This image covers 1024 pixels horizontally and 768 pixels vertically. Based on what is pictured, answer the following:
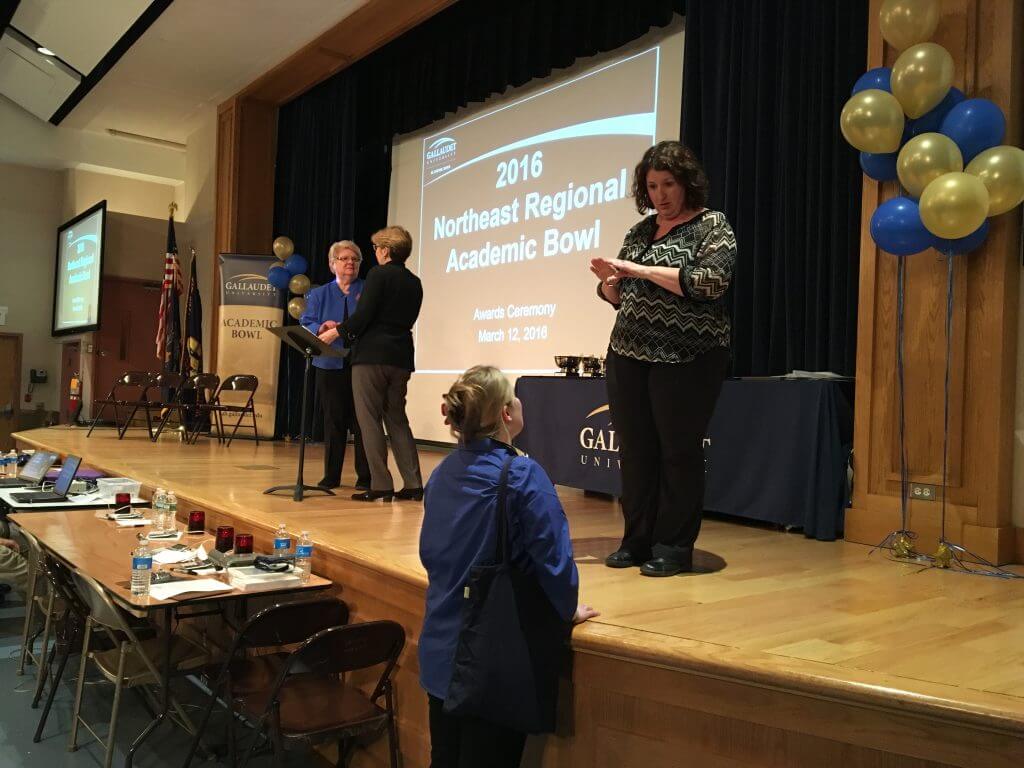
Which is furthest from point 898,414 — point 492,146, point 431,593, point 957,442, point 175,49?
point 175,49

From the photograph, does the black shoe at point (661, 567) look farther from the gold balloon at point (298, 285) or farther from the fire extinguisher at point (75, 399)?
the fire extinguisher at point (75, 399)

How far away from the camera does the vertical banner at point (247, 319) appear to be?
848cm

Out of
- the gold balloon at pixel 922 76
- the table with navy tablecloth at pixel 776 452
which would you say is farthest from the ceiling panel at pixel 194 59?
the gold balloon at pixel 922 76

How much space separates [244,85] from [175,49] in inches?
35.7

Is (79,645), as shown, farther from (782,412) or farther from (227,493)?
(782,412)

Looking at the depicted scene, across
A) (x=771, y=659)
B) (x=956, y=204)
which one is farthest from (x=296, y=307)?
(x=771, y=659)

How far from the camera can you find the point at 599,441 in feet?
14.2

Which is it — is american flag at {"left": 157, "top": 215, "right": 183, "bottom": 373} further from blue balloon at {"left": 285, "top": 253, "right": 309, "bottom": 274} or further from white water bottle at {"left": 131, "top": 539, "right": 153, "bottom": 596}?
white water bottle at {"left": 131, "top": 539, "right": 153, "bottom": 596}

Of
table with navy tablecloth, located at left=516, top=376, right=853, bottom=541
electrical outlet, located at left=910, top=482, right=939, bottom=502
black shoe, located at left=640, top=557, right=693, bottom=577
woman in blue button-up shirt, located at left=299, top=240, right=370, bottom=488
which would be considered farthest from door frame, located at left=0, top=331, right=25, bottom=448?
electrical outlet, located at left=910, top=482, right=939, bottom=502

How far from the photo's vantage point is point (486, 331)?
6480mm

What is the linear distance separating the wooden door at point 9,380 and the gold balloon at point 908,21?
11.4 metres

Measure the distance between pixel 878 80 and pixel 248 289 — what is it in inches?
261

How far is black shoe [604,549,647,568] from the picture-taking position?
2.64 meters

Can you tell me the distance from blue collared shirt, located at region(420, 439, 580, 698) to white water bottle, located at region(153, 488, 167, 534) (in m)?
1.73
